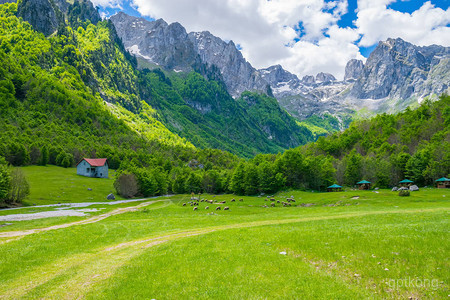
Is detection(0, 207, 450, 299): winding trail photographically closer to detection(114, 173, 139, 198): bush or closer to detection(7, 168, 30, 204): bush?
detection(7, 168, 30, 204): bush

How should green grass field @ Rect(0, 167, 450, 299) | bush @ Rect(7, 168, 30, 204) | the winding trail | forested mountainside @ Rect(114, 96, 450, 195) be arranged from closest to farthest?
1. green grass field @ Rect(0, 167, 450, 299)
2. the winding trail
3. bush @ Rect(7, 168, 30, 204)
4. forested mountainside @ Rect(114, 96, 450, 195)

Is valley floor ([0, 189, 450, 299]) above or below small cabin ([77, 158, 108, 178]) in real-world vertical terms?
below

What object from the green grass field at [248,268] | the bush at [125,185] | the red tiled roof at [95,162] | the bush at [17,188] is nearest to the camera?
the green grass field at [248,268]

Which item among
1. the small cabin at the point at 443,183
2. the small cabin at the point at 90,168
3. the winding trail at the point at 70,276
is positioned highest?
the small cabin at the point at 90,168

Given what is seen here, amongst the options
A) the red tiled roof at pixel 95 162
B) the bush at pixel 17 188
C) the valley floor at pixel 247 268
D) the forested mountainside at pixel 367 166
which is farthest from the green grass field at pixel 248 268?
the red tiled roof at pixel 95 162

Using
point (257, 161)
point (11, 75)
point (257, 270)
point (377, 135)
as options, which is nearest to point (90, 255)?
point (257, 270)

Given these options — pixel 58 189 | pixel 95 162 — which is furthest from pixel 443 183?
pixel 95 162

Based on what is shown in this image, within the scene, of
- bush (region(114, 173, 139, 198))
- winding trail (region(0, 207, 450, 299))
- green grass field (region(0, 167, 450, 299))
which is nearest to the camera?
green grass field (region(0, 167, 450, 299))

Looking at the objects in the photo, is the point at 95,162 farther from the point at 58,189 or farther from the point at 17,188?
the point at 17,188

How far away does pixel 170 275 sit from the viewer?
14945 millimetres

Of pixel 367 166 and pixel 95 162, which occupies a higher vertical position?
pixel 95 162

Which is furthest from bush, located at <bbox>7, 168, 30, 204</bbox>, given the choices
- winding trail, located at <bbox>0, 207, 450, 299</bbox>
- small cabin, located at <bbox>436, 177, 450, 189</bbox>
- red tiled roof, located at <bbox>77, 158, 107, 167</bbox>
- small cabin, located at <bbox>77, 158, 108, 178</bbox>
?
small cabin, located at <bbox>436, 177, 450, 189</bbox>

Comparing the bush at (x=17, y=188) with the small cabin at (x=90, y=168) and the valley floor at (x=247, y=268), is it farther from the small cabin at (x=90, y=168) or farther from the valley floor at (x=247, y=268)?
the small cabin at (x=90, y=168)

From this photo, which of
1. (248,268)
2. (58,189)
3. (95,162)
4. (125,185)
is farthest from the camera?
(95,162)
